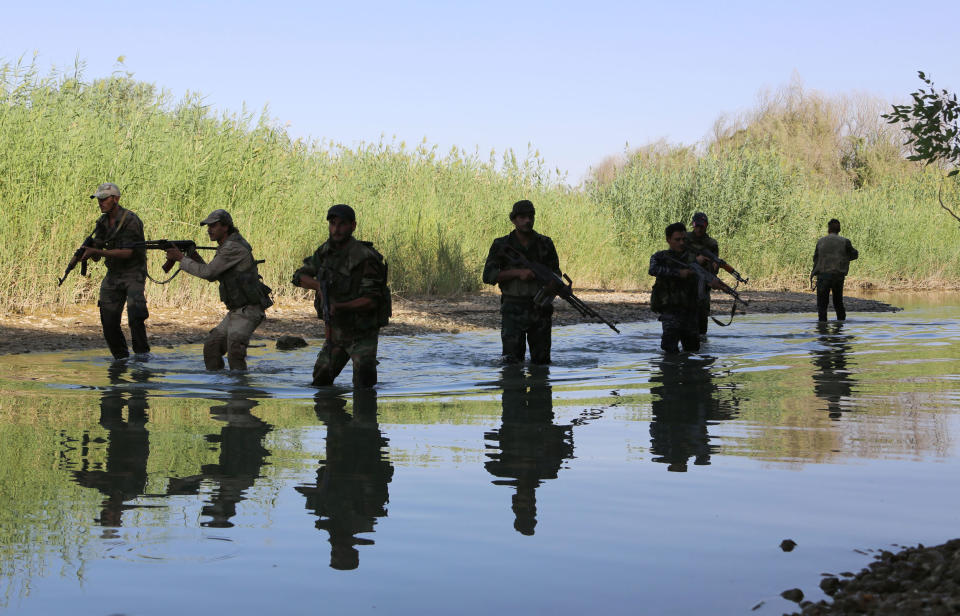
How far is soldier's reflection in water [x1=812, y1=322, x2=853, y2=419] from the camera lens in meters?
9.24

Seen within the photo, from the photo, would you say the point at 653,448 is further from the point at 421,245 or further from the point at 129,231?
the point at 421,245

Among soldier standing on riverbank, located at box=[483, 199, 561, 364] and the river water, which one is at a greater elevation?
soldier standing on riverbank, located at box=[483, 199, 561, 364]

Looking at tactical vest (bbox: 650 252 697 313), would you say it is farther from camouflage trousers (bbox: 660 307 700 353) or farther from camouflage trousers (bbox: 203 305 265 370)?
camouflage trousers (bbox: 203 305 265 370)

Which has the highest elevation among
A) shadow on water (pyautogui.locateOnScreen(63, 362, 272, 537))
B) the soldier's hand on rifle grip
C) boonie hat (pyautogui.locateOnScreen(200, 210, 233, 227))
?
boonie hat (pyautogui.locateOnScreen(200, 210, 233, 227))

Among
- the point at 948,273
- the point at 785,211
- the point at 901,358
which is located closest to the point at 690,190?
the point at 785,211

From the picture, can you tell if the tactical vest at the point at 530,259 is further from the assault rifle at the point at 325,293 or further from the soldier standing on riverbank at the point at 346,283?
the assault rifle at the point at 325,293

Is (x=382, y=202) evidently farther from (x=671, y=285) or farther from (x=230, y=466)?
(x=230, y=466)

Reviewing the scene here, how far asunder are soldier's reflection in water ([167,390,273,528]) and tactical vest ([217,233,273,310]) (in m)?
1.48

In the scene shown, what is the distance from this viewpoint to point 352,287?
8.44m

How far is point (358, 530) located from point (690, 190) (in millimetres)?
29308

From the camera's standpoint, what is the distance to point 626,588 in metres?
3.79

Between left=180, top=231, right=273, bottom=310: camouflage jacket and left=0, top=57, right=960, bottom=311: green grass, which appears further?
left=0, top=57, right=960, bottom=311: green grass

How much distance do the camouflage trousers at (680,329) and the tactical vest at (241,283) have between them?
15.6 feet

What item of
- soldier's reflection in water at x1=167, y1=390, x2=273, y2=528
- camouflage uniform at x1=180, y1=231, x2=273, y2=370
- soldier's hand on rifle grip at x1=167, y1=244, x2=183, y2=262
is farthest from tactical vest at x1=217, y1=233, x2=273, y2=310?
soldier's reflection in water at x1=167, y1=390, x2=273, y2=528
